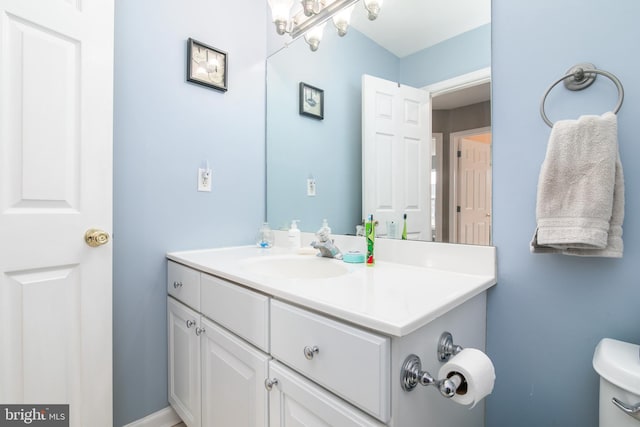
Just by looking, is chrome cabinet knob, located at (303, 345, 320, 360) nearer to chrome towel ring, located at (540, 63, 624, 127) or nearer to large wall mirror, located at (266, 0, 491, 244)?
large wall mirror, located at (266, 0, 491, 244)

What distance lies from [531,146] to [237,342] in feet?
3.66

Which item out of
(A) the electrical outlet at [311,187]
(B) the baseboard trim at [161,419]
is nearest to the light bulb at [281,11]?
(A) the electrical outlet at [311,187]

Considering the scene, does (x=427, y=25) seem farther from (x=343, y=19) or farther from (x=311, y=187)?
(x=311, y=187)

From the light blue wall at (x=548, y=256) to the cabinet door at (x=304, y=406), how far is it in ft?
1.94

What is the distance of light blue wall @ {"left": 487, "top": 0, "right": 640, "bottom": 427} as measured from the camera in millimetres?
791

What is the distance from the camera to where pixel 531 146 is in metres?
0.93

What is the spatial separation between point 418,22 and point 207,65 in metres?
1.02

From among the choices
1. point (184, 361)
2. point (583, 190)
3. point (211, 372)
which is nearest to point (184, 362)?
point (184, 361)

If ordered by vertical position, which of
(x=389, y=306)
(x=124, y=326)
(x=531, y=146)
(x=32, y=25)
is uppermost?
(x=32, y=25)

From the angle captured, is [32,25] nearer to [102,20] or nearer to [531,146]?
[102,20]

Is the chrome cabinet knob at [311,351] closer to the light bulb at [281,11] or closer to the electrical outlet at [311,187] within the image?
the electrical outlet at [311,187]

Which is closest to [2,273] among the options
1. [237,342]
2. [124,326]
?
[124,326]

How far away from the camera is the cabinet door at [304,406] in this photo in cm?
68

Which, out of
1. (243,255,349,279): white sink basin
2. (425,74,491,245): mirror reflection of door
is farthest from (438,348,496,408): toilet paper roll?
(243,255,349,279): white sink basin
